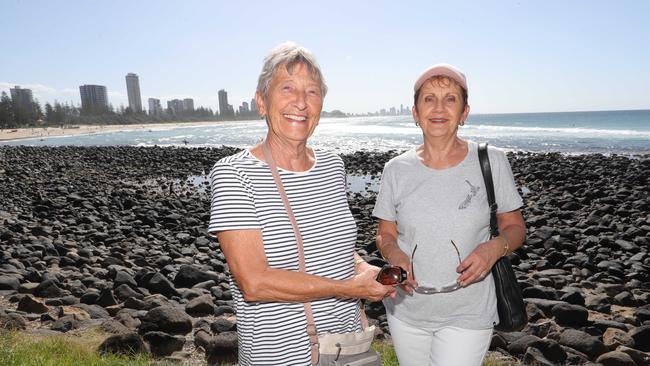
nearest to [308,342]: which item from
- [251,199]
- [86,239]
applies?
[251,199]

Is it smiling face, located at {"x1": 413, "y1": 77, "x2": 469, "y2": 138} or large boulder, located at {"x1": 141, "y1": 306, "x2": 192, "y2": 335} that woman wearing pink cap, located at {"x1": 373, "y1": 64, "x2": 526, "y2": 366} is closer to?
smiling face, located at {"x1": 413, "y1": 77, "x2": 469, "y2": 138}

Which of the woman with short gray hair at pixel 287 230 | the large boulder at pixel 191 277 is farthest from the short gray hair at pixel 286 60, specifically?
the large boulder at pixel 191 277

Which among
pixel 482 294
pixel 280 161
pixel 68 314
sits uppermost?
pixel 280 161

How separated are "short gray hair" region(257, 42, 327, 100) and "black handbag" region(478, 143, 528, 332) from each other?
1.03 metres

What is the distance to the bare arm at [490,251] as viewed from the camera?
239cm

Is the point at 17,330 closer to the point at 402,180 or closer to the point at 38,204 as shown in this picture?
the point at 402,180

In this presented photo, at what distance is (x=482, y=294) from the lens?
2527 mm

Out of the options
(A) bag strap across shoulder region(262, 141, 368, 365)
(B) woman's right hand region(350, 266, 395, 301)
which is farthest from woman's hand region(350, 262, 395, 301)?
(A) bag strap across shoulder region(262, 141, 368, 365)

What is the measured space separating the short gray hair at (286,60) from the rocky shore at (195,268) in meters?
3.50

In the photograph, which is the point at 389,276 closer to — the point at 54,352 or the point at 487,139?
the point at 54,352

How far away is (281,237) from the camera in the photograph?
76.8 inches

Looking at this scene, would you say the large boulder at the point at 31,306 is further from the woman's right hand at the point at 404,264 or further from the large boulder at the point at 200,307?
the woman's right hand at the point at 404,264

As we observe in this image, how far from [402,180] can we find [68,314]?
5326 millimetres

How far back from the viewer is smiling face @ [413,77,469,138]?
8.75 ft
